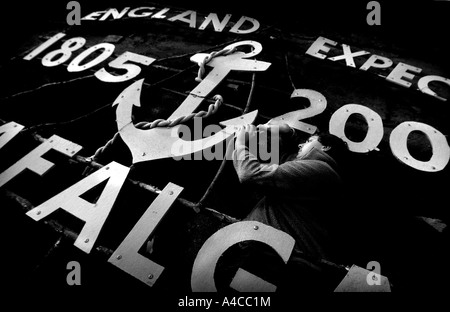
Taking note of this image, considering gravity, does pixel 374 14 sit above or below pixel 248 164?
above

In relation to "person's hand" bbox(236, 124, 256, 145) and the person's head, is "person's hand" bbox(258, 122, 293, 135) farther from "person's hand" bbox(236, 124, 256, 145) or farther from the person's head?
the person's head

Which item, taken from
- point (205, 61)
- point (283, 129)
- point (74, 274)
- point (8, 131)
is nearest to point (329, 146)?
point (283, 129)

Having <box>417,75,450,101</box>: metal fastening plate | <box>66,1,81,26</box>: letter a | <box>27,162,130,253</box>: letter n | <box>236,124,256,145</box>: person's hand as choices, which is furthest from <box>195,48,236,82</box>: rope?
<box>66,1,81,26</box>: letter a

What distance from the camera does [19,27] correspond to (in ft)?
14.9

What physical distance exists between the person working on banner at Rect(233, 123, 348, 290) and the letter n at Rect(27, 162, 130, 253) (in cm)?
101

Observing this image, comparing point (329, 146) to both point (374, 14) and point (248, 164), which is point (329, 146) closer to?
point (248, 164)

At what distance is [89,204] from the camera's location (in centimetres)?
200

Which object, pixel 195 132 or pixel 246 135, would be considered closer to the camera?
pixel 246 135

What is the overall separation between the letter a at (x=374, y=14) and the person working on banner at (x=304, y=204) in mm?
2732

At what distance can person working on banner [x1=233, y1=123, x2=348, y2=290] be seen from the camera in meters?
1.58

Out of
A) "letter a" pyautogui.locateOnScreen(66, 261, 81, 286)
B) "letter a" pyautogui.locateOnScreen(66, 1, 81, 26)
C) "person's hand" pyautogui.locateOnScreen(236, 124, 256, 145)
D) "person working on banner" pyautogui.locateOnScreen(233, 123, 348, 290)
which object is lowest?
"letter a" pyautogui.locateOnScreen(66, 261, 81, 286)

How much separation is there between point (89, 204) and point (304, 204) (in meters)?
1.57
